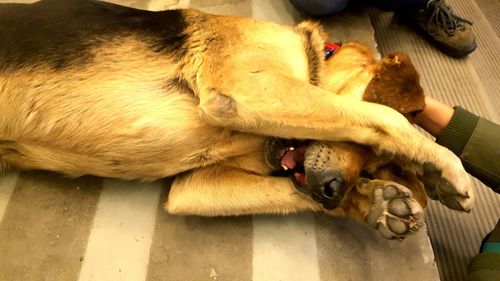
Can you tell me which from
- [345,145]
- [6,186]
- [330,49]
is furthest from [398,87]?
[6,186]

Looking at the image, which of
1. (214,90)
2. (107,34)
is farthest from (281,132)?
(107,34)

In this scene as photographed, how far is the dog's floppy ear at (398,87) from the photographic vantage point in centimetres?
156

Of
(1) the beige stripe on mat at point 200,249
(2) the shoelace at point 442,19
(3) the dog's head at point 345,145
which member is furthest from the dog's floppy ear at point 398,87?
(2) the shoelace at point 442,19

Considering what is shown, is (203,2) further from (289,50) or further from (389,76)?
(389,76)

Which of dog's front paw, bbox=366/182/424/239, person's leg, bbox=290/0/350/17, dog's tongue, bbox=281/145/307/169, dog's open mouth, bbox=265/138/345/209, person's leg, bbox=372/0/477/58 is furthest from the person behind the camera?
person's leg, bbox=372/0/477/58

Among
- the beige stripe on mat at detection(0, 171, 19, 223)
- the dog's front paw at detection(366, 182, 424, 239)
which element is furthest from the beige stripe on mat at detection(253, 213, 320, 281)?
the beige stripe on mat at detection(0, 171, 19, 223)

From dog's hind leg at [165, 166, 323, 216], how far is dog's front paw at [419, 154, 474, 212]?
0.44 metres

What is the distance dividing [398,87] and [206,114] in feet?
2.34

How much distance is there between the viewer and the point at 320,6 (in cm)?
241

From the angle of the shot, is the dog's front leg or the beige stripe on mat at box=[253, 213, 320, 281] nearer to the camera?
the dog's front leg

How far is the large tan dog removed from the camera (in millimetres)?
1505

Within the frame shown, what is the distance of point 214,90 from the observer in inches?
61.4

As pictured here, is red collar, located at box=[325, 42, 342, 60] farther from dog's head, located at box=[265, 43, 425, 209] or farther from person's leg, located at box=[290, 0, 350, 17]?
person's leg, located at box=[290, 0, 350, 17]

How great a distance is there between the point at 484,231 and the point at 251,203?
114 cm
